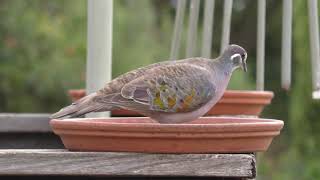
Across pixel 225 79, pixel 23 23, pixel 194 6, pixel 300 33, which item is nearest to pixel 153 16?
pixel 23 23

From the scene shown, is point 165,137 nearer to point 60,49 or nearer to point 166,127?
point 166,127

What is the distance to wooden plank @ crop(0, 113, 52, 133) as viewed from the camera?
8.71 ft

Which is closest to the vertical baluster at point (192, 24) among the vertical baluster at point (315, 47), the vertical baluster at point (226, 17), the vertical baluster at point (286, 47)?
the vertical baluster at point (226, 17)

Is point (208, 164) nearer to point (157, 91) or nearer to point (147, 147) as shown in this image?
point (147, 147)

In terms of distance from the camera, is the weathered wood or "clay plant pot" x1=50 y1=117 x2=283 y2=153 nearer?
"clay plant pot" x1=50 y1=117 x2=283 y2=153

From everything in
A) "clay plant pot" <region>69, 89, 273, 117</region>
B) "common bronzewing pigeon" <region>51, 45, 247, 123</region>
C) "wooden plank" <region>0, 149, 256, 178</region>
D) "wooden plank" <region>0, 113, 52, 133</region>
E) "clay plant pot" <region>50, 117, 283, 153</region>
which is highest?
"common bronzewing pigeon" <region>51, 45, 247, 123</region>

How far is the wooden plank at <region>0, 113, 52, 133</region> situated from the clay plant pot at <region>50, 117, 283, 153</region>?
3.44 ft

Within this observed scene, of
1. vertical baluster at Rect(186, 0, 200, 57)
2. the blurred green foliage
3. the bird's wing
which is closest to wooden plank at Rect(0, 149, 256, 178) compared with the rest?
the bird's wing

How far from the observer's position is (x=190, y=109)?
5.74ft

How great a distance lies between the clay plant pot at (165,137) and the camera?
1542 mm

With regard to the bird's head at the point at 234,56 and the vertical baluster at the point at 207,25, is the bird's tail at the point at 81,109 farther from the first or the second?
the vertical baluster at the point at 207,25

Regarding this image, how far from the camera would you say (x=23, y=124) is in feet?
8.80

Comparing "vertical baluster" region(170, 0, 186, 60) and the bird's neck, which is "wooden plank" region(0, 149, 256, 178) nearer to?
the bird's neck

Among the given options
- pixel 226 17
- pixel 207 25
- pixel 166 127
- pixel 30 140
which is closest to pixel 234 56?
pixel 166 127
